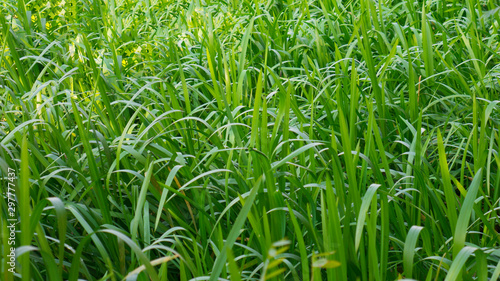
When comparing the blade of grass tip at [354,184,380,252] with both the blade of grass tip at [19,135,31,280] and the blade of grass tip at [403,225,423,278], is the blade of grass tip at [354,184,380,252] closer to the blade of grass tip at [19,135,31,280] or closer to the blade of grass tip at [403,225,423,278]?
the blade of grass tip at [403,225,423,278]

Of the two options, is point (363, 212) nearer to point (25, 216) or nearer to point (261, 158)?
point (261, 158)

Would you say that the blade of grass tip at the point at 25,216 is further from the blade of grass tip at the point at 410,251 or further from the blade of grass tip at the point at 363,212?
the blade of grass tip at the point at 410,251

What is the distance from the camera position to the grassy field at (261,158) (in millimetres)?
1122

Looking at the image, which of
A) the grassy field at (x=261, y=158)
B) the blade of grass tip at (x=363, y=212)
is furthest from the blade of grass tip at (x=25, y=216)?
the blade of grass tip at (x=363, y=212)

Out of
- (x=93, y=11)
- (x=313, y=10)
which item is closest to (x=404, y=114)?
(x=313, y=10)

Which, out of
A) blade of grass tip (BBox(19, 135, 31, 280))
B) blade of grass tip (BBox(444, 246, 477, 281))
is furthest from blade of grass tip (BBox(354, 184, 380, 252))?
blade of grass tip (BBox(19, 135, 31, 280))

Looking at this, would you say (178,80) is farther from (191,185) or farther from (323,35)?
(191,185)

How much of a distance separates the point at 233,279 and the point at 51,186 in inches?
40.3

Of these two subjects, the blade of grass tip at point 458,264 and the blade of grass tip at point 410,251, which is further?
the blade of grass tip at point 410,251

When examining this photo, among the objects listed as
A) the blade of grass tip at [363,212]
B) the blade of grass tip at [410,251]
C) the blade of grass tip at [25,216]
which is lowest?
the blade of grass tip at [410,251]

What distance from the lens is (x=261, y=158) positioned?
1.32 meters

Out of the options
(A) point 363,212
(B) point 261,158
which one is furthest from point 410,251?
(B) point 261,158

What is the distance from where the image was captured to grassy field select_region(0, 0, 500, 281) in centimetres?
112

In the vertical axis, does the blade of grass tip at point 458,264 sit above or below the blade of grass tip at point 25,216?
below
